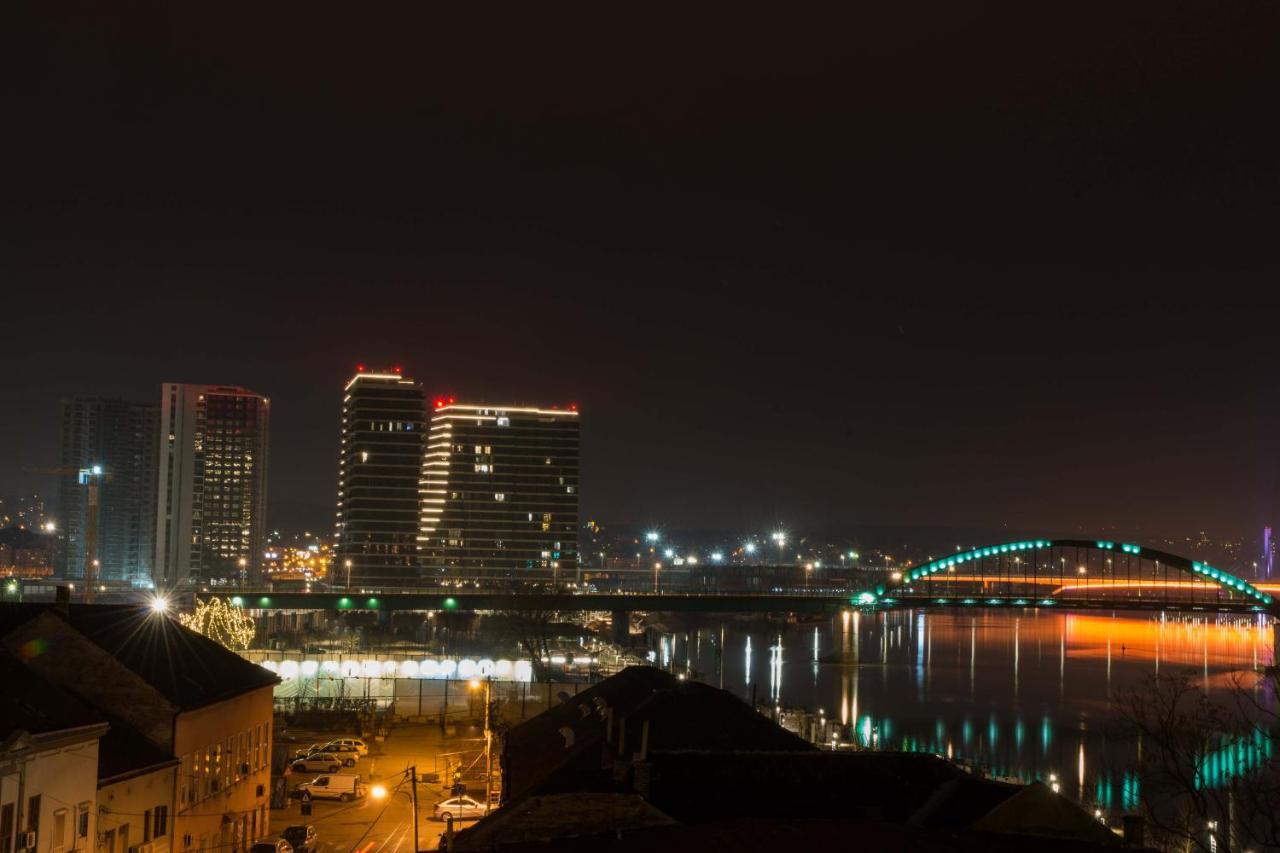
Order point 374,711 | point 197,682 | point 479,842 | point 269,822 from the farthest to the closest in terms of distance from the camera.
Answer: point 374,711 < point 269,822 < point 197,682 < point 479,842

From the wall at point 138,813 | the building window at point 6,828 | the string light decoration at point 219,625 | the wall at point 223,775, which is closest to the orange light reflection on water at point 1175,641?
the string light decoration at point 219,625

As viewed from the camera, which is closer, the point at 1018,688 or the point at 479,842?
the point at 479,842

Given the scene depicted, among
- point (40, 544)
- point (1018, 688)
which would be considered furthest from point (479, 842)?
point (40, 544)

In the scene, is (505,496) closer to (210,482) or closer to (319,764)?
(210,482)

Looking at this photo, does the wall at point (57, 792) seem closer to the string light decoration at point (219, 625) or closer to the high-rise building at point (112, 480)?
the string light decoration at point (219, 625)

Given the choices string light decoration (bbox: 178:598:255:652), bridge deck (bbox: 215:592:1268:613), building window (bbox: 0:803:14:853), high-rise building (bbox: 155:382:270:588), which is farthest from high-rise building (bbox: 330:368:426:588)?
building window (bbox: 0:803:14:853)

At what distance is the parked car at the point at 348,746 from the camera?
31750mm

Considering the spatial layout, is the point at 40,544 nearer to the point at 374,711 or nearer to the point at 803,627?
the point at 803,627

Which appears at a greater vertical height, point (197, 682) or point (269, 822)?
point (197, 682)

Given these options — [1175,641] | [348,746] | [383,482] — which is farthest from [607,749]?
[383,482]

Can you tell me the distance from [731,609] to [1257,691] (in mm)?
31963

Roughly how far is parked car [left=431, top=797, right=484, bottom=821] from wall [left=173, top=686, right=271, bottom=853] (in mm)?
3279

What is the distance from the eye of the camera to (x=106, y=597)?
106 metres

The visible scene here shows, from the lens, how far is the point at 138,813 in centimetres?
1922
